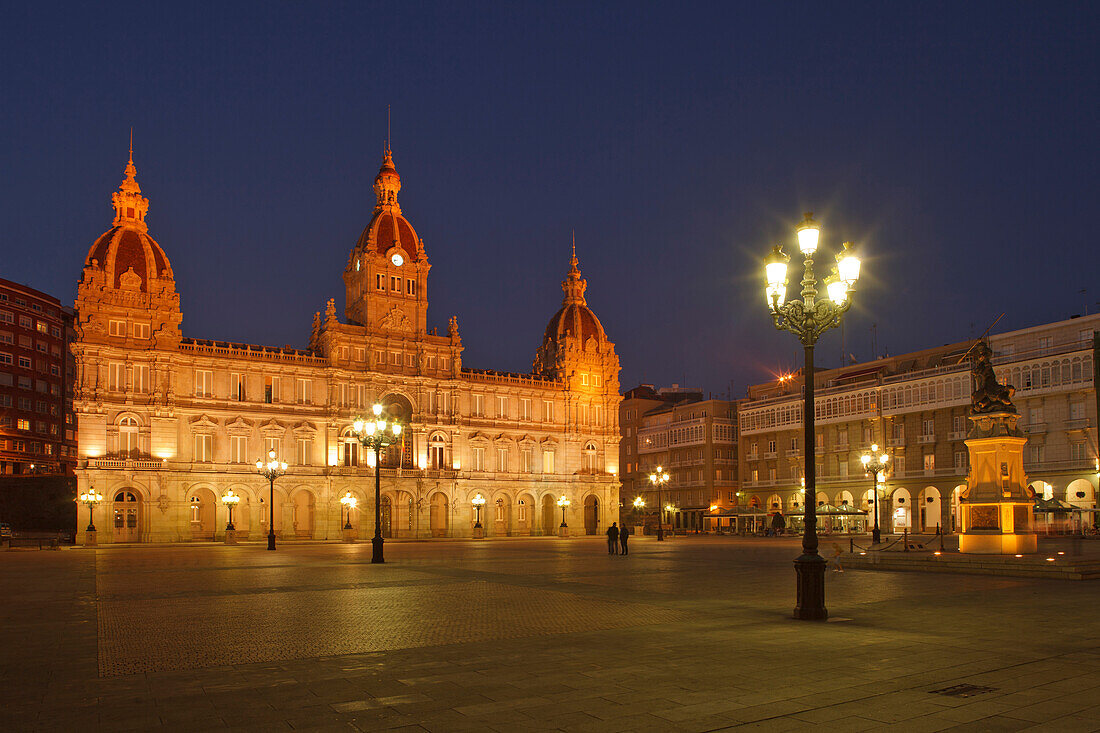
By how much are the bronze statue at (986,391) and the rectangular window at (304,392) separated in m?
55.3

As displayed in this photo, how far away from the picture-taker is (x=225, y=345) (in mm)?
72875

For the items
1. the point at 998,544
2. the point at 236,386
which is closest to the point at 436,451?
the point at 236,386

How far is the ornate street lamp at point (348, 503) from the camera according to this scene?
74.4 m

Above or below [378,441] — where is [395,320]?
above

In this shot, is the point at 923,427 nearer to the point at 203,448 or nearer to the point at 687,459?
the point at 687,459

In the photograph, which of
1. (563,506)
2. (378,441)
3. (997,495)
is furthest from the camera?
(563,506)

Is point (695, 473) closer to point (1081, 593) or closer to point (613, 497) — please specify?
point (613, 497)

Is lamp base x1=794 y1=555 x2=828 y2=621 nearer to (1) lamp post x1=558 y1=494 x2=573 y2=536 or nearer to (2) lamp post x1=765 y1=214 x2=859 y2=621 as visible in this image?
(2) lamp post x1=765 y1=214 x2=859 y2=621

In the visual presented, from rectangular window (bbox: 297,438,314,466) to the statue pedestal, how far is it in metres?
54.7

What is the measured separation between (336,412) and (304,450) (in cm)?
407

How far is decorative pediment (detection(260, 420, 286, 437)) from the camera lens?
72812mm

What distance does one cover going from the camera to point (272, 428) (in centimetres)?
7312

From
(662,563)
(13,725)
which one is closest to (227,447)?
(662,563)

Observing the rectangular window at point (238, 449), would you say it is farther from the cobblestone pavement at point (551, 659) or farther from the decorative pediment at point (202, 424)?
the cobblestone pavement at point (551, 659)
